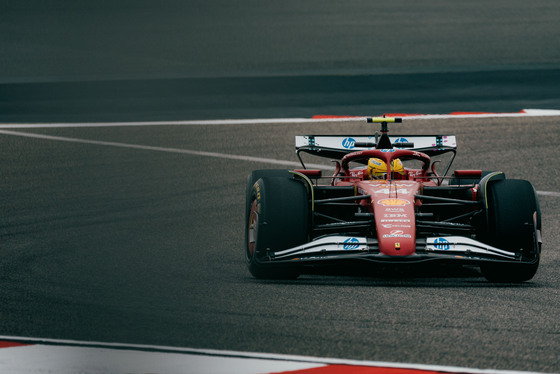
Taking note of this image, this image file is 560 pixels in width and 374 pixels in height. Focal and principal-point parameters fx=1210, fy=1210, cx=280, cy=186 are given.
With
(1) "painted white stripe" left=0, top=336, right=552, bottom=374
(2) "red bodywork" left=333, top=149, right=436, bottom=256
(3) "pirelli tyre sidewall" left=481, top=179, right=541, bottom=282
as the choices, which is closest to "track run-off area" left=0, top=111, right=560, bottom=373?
(1) "painted white stripe" left=0, top=336, right=552, bottom=374

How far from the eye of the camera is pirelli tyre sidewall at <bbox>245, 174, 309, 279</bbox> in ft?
30.5

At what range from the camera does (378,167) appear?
34.8 ft

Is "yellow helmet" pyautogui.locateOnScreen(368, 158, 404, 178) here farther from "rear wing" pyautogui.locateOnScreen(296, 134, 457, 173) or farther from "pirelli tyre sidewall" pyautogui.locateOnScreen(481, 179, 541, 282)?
"pirelli tyre sidewall" pyautogui.locateOnScreen(481, 179, 541, 282)

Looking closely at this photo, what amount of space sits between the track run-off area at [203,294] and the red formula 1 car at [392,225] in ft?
0.73

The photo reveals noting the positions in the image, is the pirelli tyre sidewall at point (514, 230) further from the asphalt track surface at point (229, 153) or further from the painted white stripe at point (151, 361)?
the painted white stripe at point (151, 361)

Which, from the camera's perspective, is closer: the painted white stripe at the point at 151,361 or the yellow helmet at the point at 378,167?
the painted white stripe at the point at 151,361

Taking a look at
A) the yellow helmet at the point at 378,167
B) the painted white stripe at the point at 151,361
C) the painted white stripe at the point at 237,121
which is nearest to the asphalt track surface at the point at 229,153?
the painted white stripe at the point at 151,361

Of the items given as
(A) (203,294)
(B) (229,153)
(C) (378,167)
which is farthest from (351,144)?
(B) (229,153)

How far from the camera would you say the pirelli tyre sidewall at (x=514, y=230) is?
9.28m

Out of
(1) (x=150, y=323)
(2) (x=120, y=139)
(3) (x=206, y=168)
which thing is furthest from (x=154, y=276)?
(2) (x=120, y=139)

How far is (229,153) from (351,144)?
224 inches

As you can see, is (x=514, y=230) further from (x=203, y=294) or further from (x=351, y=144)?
(x=351, y=144)

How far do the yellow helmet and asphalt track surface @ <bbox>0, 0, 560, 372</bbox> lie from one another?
3.61ft

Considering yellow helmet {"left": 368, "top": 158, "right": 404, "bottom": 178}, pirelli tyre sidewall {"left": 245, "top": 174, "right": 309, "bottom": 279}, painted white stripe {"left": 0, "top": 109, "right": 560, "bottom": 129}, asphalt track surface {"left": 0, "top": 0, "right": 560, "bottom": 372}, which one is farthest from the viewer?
painted white stripe {"left": 0, "top": 109, "right": 560, "bottom": 129}
